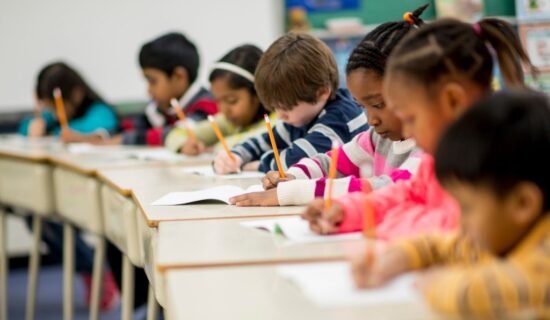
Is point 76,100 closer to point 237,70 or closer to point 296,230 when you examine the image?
point 237,70

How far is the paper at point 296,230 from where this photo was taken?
1390mm

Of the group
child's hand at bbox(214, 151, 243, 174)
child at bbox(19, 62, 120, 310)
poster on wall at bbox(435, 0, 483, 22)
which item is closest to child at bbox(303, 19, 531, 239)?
child's hand at bbox(214, 151, 243, 174)

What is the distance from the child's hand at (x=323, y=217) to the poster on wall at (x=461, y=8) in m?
3.55

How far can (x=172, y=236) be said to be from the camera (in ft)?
4.84

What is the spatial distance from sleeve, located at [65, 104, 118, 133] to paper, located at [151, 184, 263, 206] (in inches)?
101

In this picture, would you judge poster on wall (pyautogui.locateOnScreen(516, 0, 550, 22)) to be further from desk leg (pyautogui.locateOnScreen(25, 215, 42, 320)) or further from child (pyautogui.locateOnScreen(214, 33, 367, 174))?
desk leg (pyautogui.locateOnScreen(25, 215, 42, 320))

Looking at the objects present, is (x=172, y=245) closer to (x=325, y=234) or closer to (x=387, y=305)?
(x=325, y=234)

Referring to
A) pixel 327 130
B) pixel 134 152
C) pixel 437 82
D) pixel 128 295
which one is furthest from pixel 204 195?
pixel 134 152

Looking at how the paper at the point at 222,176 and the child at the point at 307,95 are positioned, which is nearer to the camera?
the child at the point at 307,95

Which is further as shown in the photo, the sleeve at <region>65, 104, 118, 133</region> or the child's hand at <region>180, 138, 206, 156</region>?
the sleeve at <region>65, 104, 118, 133</region>

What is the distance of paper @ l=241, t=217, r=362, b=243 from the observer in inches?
54.7

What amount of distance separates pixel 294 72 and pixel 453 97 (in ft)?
3.64

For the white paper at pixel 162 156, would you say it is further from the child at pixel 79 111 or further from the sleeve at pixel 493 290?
the sleeve at pixel 493 290

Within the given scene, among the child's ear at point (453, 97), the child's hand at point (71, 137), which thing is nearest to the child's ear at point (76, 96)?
the child's hand at point (71, 137)
